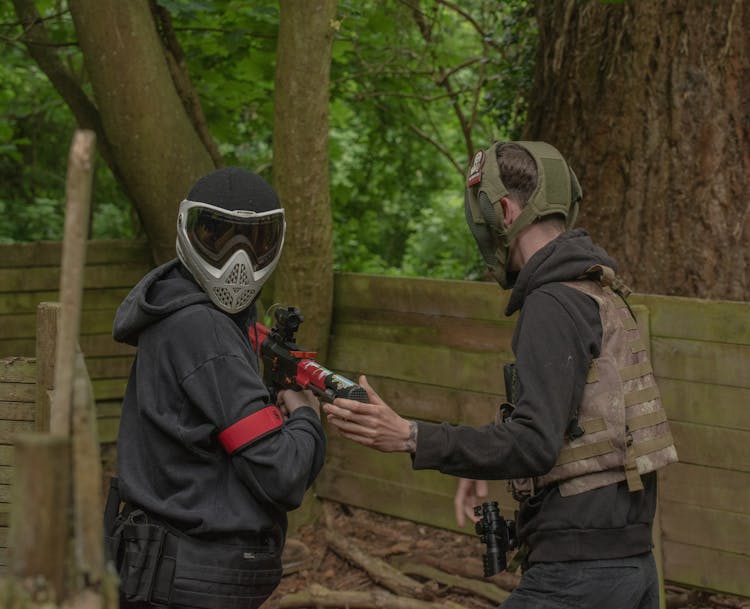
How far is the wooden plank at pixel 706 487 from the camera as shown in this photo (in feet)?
16.0

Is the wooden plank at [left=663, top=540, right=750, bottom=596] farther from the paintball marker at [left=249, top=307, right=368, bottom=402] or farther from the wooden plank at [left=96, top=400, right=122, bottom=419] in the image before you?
the wooden plank at [left=96, top=400, right=122, bottom=419]

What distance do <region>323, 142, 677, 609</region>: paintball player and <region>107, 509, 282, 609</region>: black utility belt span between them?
56cm

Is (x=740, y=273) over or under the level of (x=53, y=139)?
under

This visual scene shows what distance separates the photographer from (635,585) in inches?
118

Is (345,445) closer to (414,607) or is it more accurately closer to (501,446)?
(414,607)

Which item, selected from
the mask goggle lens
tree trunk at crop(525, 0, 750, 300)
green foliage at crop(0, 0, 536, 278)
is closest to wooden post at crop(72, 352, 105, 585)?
the mask goggle lens

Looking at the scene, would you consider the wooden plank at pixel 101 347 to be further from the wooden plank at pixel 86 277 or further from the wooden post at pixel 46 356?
the wooden post at pixel 46 356

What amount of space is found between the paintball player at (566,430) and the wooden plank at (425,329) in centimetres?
264

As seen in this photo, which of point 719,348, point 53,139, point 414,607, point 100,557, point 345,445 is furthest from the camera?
point 53,139

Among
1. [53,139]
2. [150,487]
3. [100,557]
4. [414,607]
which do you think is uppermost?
[53,139]

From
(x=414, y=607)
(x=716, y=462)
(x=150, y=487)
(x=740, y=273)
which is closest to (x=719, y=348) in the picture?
(x=716, y=462)

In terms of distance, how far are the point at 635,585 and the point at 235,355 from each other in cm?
144

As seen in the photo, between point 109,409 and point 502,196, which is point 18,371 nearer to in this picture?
point 502,196

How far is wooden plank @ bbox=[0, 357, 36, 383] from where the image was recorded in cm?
357
